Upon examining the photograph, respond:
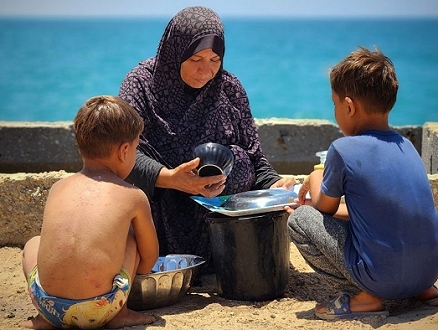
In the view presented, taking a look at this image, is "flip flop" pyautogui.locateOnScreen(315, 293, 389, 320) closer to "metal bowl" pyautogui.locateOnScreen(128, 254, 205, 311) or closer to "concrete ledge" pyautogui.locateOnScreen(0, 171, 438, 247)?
"metal bowl" pyautogui.locateOnScreen(128, 254, 205, 311)

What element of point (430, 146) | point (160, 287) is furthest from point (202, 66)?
point (430, 146)

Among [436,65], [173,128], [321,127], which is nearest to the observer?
[173,128]

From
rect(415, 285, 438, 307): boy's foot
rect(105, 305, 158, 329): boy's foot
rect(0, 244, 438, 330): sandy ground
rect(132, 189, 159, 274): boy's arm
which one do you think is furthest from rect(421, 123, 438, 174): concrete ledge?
rect(105, 305, 158, 329): boy's foot

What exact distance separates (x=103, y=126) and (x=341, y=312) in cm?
139

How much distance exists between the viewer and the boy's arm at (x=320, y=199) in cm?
387

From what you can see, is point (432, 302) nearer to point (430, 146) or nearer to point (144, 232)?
point (144, 232)

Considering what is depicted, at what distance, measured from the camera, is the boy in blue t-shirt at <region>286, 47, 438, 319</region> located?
371 cm

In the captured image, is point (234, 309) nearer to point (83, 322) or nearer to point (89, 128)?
point (83, 322)

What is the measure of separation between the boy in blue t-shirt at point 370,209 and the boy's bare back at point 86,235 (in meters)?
0.85

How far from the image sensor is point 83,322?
144 inches

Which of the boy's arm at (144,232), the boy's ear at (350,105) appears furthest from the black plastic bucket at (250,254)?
the boy's ear at (350,105)

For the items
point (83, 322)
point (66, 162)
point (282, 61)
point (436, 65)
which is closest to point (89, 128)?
point (83, 322)

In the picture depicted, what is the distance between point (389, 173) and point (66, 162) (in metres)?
4.59

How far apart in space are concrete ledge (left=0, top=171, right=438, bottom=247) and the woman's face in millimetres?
1231
